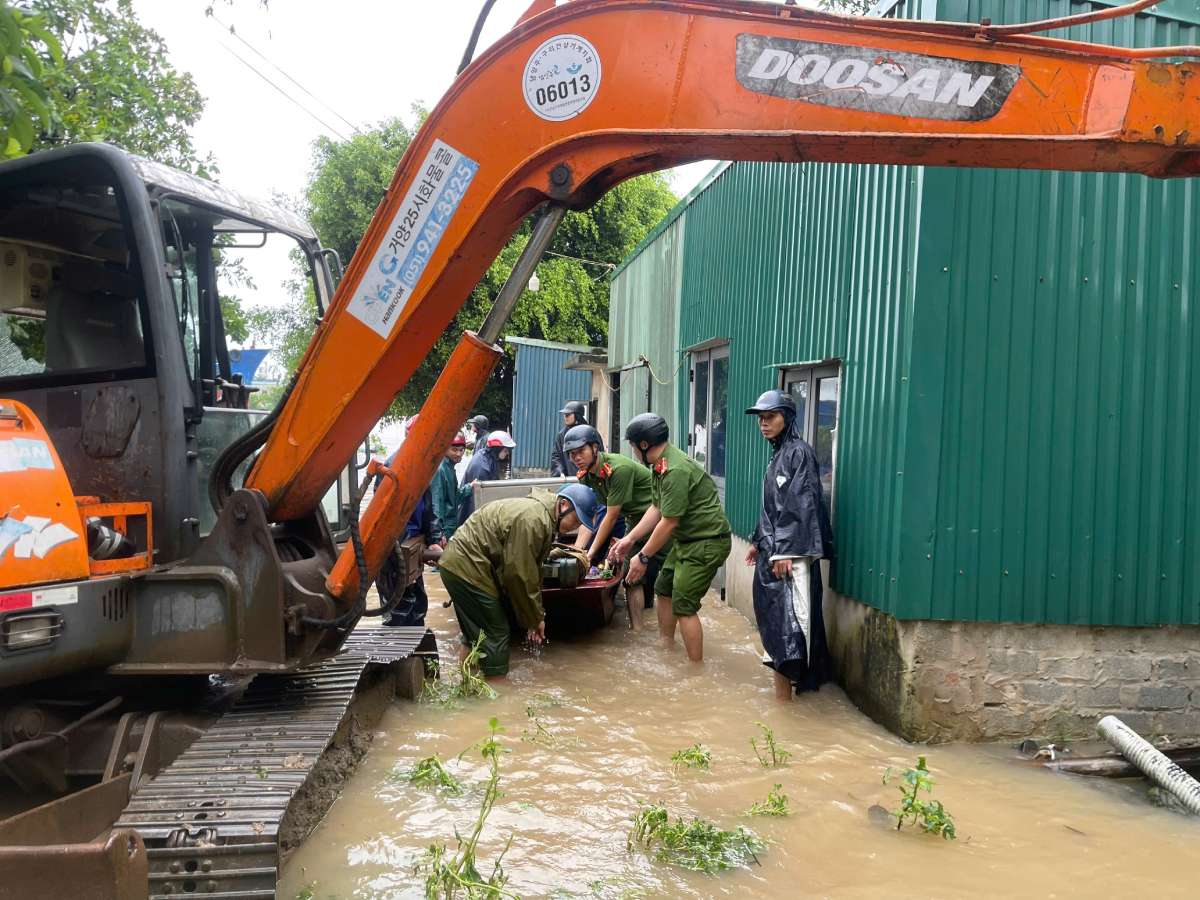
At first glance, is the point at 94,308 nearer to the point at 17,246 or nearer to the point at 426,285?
the point at 17,246

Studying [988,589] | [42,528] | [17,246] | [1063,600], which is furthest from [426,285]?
[1063,600]

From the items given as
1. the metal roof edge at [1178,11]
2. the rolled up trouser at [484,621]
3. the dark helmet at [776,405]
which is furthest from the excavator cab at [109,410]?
the metal roof edge at [1178,11]

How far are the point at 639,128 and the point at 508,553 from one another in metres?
3.27

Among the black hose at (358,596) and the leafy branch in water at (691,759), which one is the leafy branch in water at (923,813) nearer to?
the leafy branch in water at (691,759)

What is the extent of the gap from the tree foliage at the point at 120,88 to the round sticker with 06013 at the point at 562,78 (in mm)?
4888

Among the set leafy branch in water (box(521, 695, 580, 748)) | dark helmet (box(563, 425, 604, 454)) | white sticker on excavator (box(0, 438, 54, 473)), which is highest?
dark helmet (box(563, 425, 604, 454))

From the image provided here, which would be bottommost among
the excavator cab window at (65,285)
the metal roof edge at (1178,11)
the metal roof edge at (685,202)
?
the excavator cab window at (65,285)

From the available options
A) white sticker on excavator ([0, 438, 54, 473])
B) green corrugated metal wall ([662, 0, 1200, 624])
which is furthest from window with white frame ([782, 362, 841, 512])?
white sticker on excavator ([0, 438, 54, 473])

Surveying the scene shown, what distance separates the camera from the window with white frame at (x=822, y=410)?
656cm

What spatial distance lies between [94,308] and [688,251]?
8126 mm

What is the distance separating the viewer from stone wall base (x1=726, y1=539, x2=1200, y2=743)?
511 centimetres

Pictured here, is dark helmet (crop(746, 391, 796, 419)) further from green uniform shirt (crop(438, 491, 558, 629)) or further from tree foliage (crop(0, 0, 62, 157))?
tree foliage (crop(0, 0, 62, 157))

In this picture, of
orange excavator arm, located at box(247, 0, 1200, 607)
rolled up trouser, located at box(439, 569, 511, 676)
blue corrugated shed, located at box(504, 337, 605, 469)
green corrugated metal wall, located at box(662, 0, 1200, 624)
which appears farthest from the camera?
blue corrugated shed, located at box(504, 337, 605, 469)

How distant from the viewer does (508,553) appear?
606 cm
